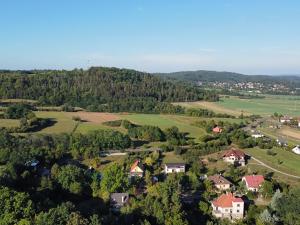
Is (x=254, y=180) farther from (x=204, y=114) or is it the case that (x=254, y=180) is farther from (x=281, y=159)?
(x=204, y=114)

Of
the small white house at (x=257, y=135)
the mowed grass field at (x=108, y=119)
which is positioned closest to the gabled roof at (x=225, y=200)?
the mowed grass field at (x=108, y=119)

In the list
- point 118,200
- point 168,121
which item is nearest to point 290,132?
point 168,121

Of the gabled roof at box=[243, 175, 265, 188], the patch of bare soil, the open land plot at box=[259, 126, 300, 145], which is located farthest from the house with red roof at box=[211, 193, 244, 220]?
the patch of bare soil

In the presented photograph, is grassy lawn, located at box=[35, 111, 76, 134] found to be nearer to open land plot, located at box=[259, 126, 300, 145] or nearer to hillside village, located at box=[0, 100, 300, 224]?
hillside village, located at box=[0, 100, 300, 224]

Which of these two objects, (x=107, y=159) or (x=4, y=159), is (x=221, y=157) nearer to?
(x=107, y=159)

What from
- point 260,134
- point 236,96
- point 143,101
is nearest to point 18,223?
point 260,134
